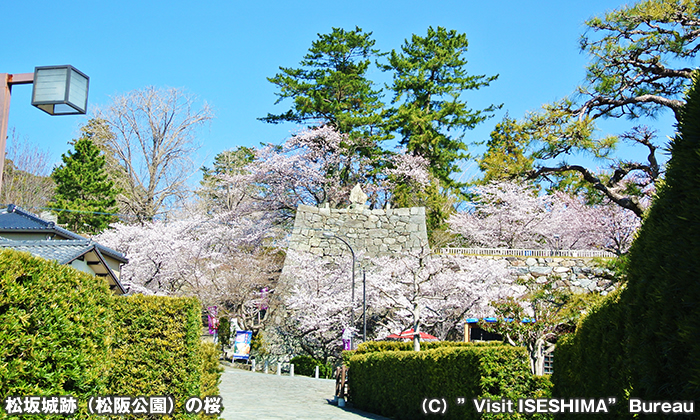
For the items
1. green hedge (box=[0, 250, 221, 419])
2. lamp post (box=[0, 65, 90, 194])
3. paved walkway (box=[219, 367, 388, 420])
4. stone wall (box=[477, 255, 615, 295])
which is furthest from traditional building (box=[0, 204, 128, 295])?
stone wall (box=[477, 255, 615, 295])

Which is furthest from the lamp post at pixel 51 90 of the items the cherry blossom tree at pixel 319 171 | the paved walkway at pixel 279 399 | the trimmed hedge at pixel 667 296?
the cherry blossom tree at pixel 319 171

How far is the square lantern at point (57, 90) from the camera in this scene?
16.7ft

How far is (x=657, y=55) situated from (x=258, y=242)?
978 inches

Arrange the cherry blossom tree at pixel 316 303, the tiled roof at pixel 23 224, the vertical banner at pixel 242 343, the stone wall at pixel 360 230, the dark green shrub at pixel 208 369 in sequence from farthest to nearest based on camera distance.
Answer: the stone wall at pixel 360 230
the cherry blossom tree at pixel 316 303
the vertical banner at pixel 242 343
the tiled roof at pixel 23 224
the dark green shrub at pixel 208 369

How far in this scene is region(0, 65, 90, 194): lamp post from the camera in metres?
5.10

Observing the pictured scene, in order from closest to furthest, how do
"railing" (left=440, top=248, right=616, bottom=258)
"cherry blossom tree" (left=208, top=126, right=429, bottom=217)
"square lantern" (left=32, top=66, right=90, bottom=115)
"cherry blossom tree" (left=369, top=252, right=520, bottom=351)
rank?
"square lantern" (left=32, top=66, right=90, bottom=115) → "cherry blossom tree" (left=369, top=252, right=520, bottom=351) → "railing" (left=440, top=248, right=616, bottom=258) → "cherry blossom tree" (left=208, top=126, right=429, bottom=217)

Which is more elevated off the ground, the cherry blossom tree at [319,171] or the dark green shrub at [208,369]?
the cherry blossom tree at [319,171]

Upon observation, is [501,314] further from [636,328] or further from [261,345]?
[261,345]

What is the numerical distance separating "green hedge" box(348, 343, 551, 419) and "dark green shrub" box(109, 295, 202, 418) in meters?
4.08

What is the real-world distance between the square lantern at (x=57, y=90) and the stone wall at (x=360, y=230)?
2286cm

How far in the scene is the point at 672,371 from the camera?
2949mm

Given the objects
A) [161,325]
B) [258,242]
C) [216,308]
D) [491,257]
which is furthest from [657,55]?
[258,242]

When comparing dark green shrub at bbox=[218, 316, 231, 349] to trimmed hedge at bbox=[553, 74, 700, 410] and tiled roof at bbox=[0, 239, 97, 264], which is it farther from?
trimmed hedge at bbox=[553, 74, 700, 410]

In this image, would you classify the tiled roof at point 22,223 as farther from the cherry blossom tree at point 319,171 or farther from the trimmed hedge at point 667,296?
the cherry blossom tree at point 319,171
